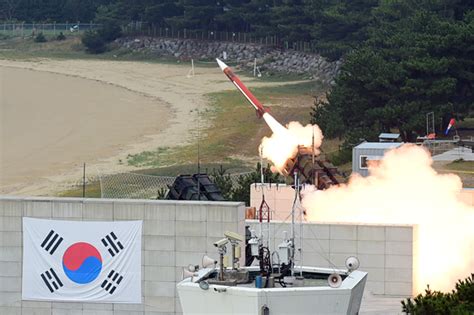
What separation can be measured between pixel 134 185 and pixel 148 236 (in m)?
36.5

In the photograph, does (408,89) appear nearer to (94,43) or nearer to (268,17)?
(268,17)

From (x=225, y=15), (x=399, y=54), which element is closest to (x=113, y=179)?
(x=399, y=54)

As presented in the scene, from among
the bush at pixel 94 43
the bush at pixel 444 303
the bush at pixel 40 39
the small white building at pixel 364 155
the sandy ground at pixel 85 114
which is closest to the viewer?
the bush at pixel 444 303

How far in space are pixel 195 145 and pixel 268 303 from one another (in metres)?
65.4

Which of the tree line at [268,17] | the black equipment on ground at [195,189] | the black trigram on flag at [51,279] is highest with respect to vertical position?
the tree line at [268,17]

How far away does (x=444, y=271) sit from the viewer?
38.3m

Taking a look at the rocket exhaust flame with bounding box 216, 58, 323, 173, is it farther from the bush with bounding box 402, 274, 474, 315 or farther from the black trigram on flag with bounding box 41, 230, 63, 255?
the bush with bounding box 402, 274, 474, 315

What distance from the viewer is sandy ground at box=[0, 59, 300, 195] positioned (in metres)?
87.4

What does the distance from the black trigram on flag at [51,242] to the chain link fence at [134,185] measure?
2704 centimetres

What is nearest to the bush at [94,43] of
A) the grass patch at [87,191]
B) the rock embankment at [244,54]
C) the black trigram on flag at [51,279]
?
the rock embankment at [244,54]

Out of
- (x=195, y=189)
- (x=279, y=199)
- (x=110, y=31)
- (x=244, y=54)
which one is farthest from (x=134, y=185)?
(x=110, y=31)

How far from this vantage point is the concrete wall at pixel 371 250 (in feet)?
118

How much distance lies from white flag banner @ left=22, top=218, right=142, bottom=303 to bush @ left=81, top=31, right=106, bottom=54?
461ft

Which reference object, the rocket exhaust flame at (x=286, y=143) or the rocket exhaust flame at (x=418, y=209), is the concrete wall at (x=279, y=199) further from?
the rocket exhaust flame at (x=286, y=143)
